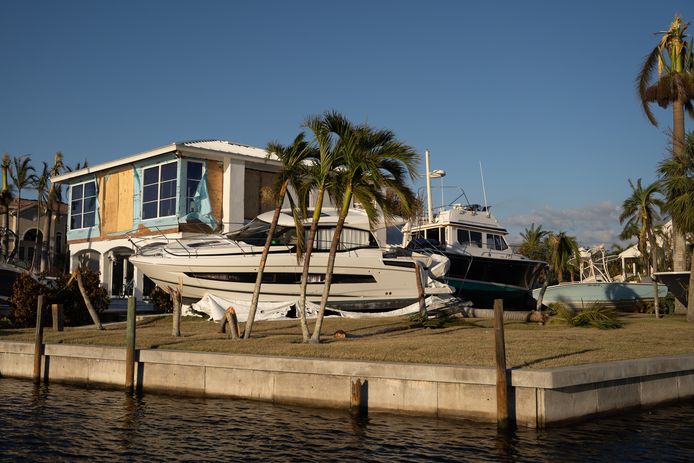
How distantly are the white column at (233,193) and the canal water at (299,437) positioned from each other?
61.6 feet

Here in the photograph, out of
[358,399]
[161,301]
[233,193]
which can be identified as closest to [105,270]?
[161,301]

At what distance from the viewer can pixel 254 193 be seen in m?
33.8

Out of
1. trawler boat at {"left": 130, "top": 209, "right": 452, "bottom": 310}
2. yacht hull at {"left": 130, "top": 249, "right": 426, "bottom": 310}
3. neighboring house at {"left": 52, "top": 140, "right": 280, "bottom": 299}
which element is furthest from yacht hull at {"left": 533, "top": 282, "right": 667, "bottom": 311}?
neighboring house at {"left": 52, "top": 140, "right": 280, "bottom": 299}

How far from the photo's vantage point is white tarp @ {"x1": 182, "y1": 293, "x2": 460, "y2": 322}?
81.0 feet

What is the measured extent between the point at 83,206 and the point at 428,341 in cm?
2665

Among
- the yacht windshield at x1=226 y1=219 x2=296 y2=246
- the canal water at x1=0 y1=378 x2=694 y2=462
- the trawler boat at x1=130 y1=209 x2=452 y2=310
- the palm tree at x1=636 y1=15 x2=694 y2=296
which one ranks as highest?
the palm tree at x1=636 y1=15 x2=694 y2=296

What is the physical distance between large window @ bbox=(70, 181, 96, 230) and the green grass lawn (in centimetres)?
1347

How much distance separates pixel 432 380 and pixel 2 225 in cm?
5229

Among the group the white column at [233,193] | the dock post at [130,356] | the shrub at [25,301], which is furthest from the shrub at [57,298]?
the dock post at [130,356]

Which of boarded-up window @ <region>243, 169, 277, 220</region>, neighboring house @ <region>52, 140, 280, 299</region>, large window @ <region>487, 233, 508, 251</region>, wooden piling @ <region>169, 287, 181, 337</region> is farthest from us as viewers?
large window @ <region>487, 233, 508, 251</region>

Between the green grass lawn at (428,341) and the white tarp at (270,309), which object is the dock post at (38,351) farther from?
the white tarp at (270,309)

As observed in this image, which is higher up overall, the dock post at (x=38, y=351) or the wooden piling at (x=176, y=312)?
the wooden piling at (x=176, y=312)

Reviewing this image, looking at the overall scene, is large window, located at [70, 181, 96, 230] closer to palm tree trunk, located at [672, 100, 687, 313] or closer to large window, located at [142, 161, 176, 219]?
large window, located at [142, 161, 176, 219]

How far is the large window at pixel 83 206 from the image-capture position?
37031 mm
